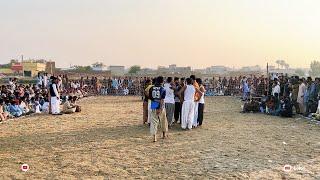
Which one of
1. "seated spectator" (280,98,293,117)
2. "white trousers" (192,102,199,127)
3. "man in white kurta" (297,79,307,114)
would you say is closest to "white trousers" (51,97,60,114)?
"white trousers" (192,102,199,127)

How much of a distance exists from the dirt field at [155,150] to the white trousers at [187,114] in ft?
1.40

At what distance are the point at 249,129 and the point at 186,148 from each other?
14.9 feet

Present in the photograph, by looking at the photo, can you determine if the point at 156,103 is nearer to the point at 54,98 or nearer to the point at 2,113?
the point at 2,113

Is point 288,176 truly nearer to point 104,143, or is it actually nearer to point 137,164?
point 137,164

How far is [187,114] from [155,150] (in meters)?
3.94

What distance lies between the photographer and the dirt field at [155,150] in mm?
9039

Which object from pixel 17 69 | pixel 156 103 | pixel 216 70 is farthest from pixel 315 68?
pixel 156 103

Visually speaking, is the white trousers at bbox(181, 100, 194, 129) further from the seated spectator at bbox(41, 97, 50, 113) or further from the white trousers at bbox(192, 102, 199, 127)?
the seated spectator at bbox(41, 97, 50, 113)

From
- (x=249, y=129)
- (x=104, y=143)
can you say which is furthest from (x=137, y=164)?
(x=249, y=129)

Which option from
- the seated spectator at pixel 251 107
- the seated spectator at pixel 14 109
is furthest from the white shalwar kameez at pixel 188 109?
the seated spectator at pixel 14 109

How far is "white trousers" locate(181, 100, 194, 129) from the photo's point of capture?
15016 mm

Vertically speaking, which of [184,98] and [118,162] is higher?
[184,98]

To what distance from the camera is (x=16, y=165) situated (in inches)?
381

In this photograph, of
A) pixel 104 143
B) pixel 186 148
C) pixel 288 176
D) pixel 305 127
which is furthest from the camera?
pixel 305 127
